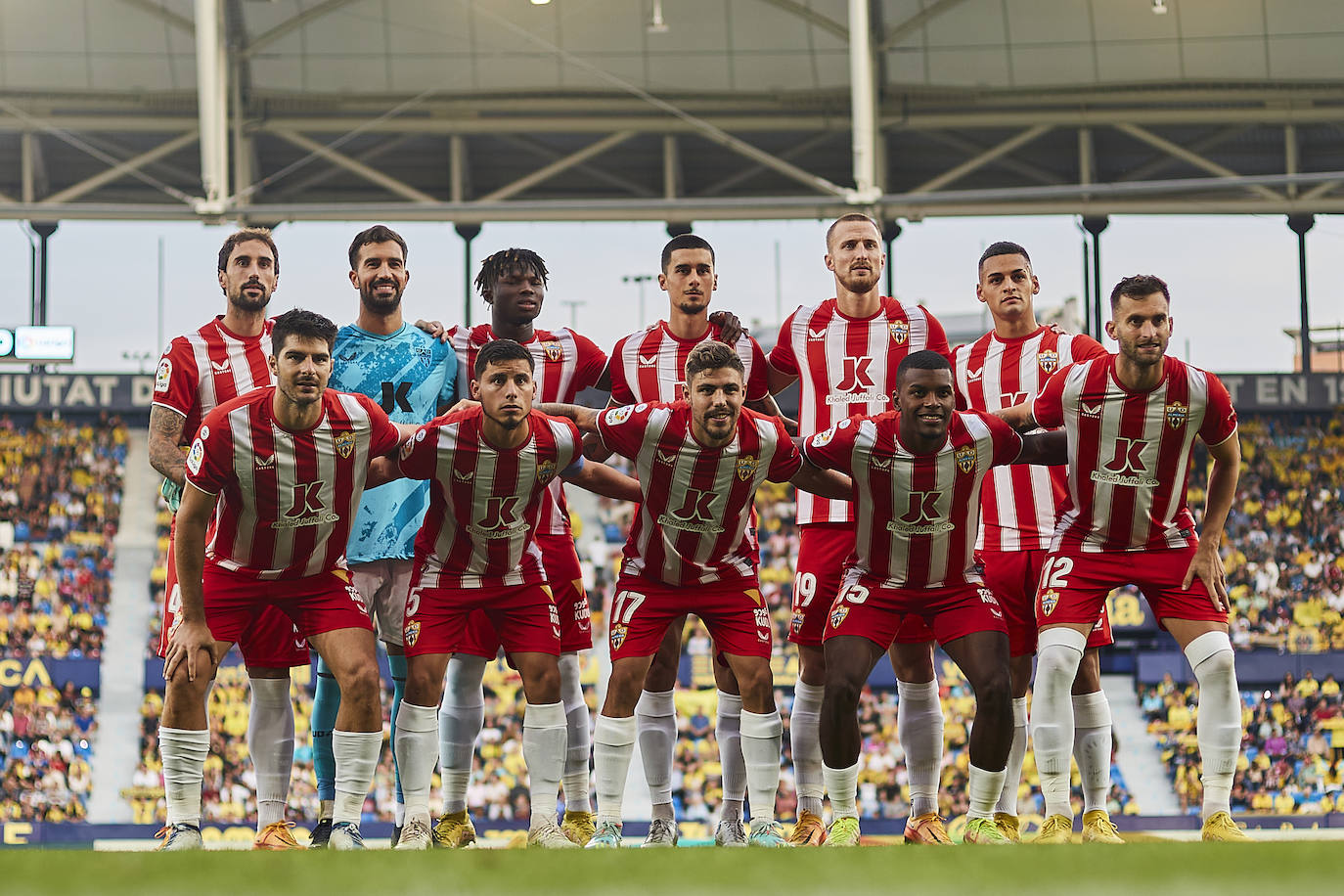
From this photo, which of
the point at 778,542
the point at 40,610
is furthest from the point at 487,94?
the point at 40,610

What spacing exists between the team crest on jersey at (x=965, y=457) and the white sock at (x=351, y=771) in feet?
9.38

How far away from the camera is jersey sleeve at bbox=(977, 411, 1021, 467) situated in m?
6.47

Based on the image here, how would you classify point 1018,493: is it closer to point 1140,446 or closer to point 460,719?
point 1140,446

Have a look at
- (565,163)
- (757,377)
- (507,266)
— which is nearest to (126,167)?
(565,163)

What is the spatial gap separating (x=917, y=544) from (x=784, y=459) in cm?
72

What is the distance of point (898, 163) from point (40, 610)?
15.0 meters

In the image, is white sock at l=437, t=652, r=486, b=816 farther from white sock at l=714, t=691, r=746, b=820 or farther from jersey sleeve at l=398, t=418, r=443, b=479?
white sock at l=714, t=691, r=746, b=820

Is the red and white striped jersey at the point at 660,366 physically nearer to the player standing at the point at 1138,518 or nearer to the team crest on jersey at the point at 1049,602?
the player standing at the point at 1138,518

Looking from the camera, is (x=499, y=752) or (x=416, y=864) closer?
(x=416, y=864)

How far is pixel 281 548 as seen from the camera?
6.32 m

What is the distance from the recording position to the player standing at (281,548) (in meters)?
6.10

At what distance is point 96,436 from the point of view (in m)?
24.8

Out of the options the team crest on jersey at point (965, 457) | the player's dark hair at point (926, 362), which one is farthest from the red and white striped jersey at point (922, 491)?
the player's dark hair at point (926, 362)

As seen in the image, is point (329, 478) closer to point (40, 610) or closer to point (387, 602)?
point (387, 602)
